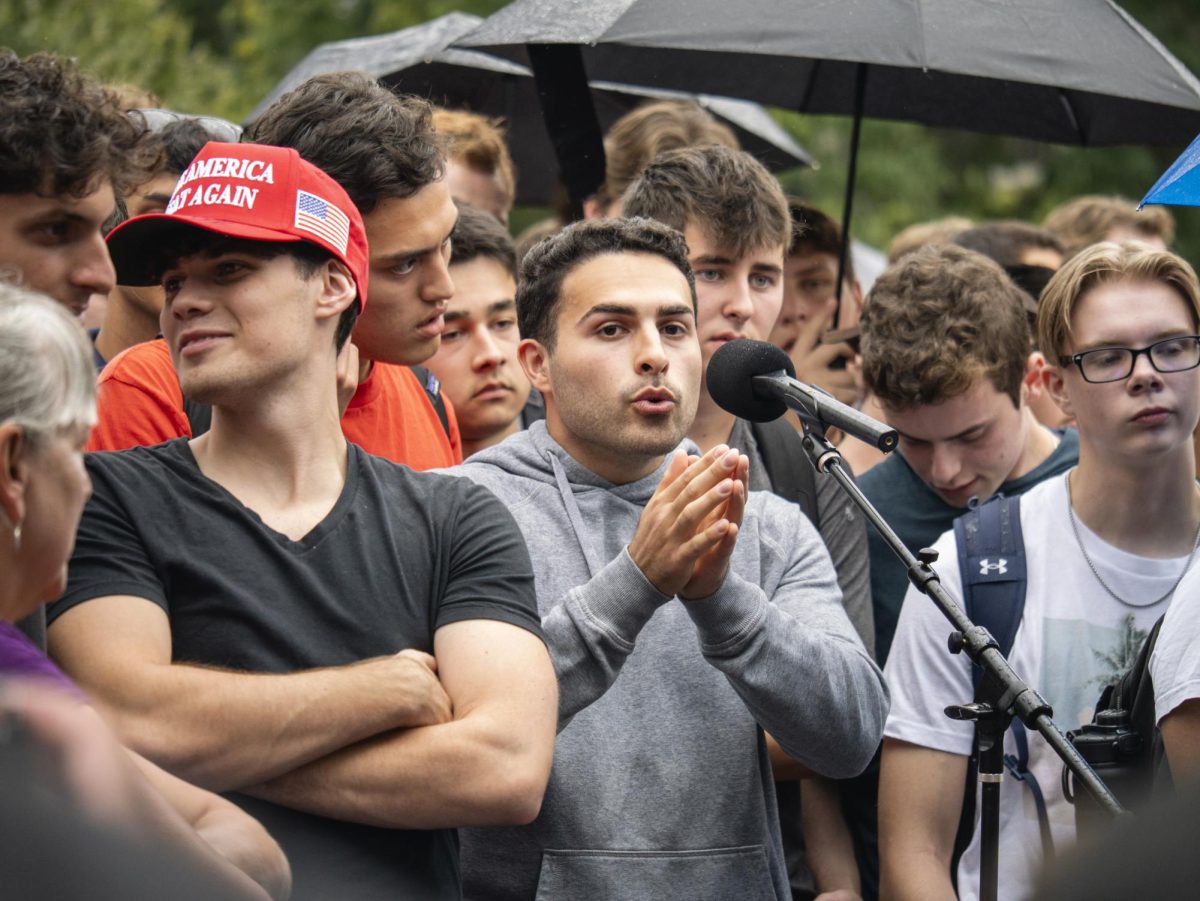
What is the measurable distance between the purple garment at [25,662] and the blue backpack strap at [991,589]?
7.96 feet

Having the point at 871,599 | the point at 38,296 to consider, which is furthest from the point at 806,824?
the point at 38,296

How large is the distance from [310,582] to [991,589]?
6.38ft

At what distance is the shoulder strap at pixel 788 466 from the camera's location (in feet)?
14.8

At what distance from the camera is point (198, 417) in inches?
146

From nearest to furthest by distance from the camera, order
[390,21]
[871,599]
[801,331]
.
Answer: [871,599] < [801,331] < [390,21]

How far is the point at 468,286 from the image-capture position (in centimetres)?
542

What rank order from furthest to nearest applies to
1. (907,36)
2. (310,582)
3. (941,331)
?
(907,36), (941,331), (310,582)

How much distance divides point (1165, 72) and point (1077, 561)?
2.10 m

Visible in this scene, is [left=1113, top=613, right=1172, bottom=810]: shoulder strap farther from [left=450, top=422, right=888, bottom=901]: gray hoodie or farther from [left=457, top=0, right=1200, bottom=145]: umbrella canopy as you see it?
[left=457, top=0, right=1200, bottom=145]: umbrella canopy

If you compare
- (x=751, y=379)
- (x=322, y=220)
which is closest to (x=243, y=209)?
(x=322, y=220)

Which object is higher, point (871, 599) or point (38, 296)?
point (38, 296)

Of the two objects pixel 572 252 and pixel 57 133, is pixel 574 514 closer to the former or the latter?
pixel 572 252

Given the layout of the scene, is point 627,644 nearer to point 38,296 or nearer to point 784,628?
point 784,628

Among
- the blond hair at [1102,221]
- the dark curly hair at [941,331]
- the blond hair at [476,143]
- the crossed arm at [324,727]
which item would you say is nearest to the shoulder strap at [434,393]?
the dark curly hair at [941,331]
